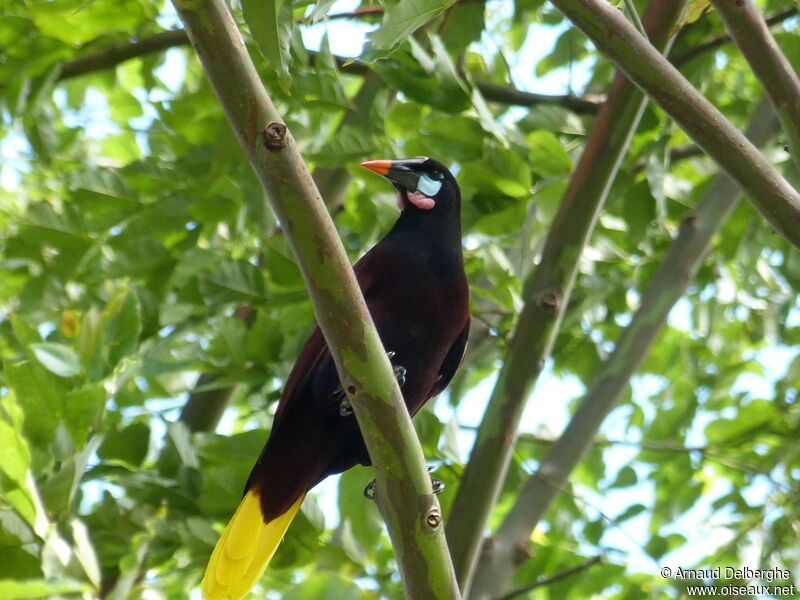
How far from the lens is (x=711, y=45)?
3.54 metres

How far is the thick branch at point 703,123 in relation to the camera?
1990 millimetres

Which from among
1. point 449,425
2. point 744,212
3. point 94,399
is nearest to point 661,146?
point 744,212

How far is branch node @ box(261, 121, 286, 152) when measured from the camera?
1.68m

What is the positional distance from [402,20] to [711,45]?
6.62 feet

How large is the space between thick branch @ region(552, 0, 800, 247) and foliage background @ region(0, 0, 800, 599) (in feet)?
2.27

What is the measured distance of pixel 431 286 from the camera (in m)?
3.07

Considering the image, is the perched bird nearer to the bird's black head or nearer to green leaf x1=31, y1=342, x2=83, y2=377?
the bird's black head

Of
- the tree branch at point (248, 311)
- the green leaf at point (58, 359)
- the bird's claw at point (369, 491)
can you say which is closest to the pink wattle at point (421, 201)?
the tree branch at point (248, 311)

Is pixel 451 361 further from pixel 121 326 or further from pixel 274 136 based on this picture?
pixel 274 136

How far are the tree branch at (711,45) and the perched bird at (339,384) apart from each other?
1.03m

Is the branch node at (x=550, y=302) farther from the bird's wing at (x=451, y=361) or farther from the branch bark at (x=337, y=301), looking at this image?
the branch bark at (x=337, y=301)

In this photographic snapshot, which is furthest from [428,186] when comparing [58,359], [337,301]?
[337,301]

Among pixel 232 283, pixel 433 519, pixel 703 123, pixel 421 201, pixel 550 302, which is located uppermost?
pixel 421 201

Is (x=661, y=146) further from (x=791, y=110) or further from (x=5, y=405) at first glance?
(x=5, y=405)
